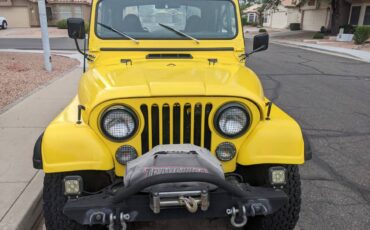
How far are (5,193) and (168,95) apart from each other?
202 cm

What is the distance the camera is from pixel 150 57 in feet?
11.2

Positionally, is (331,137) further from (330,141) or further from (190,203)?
(190,203)

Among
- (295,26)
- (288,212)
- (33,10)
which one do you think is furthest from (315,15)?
(288,212)

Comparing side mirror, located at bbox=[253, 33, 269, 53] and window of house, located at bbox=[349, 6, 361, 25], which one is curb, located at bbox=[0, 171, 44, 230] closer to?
side mirror, located at bbox=[253, 33, 269, 53]

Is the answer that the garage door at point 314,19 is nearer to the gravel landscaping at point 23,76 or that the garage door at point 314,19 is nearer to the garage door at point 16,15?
the garage door at point 16,15

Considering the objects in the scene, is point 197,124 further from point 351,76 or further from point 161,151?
point 351,76

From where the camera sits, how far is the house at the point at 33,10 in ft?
126

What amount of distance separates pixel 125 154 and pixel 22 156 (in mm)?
2287

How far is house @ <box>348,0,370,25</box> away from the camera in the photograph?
1154 inches

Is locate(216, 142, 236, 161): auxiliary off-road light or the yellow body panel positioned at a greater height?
the yellow body panel

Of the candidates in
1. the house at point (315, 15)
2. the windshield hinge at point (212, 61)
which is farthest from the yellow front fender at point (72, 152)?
the house at point (315, 15)

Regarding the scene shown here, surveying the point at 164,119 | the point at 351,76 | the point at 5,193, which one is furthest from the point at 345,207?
the point at 351,76

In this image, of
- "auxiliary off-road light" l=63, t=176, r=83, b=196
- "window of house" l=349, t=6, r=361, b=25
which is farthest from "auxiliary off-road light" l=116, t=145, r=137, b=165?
"window of house" l=349, t=6, r=361, b=25

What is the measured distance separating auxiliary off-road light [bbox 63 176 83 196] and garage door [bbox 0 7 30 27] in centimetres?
4085
